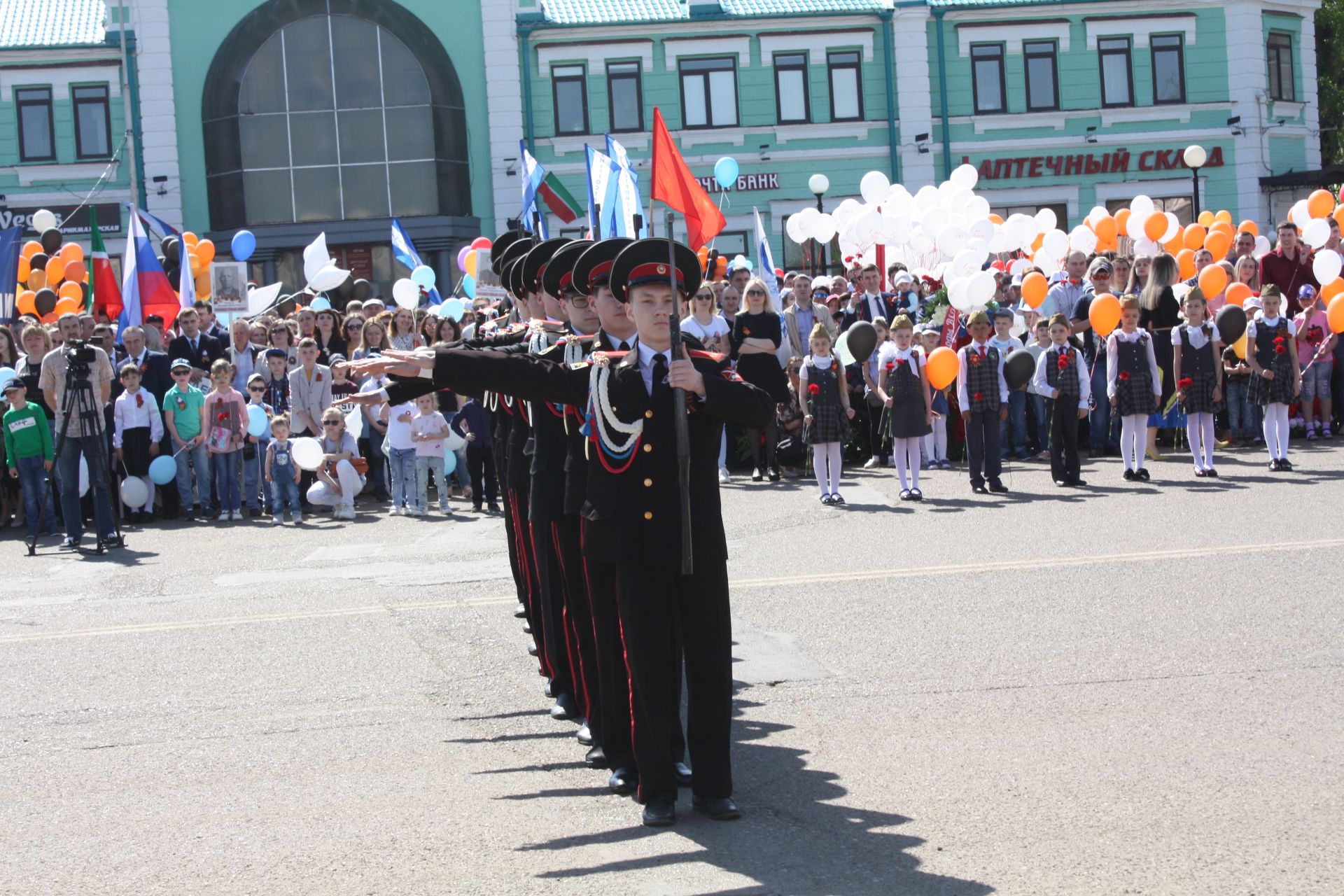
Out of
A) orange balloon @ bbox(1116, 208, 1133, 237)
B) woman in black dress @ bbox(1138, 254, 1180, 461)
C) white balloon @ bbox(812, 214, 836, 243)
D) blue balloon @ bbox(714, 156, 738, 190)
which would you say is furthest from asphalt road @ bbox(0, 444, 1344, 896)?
blue balloon @ bbox(714, 156, 738, 190)

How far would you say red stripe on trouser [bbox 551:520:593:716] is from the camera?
20.5ft

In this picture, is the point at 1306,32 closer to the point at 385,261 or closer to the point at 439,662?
the point at 385,261

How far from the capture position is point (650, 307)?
5.45 m

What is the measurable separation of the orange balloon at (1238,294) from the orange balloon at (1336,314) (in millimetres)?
807

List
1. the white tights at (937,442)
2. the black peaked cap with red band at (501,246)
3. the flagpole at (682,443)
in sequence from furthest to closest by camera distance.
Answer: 1. the white tights at (937,442)
2. the black peaked cap with red band at (501,246)
3. the flagpole at (682,443)

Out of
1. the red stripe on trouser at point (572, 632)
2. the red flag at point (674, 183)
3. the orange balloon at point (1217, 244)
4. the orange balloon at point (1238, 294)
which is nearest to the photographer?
the red flag at point (674, 183)

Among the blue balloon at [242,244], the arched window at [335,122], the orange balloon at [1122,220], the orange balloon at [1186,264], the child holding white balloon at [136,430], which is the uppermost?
the arched window at [335,122]

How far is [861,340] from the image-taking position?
15578 mm

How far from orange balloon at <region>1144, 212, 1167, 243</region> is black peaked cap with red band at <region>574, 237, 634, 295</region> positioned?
16183mm

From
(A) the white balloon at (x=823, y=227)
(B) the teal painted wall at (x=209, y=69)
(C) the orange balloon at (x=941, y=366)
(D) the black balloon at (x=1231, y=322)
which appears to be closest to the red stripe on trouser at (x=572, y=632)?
(C) the orange balloon at (x=941, y=366)

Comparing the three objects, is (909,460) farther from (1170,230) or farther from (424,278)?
(424,278)

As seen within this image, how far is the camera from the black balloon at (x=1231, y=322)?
A: 50.3 ft

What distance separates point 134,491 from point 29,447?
1.10 meters

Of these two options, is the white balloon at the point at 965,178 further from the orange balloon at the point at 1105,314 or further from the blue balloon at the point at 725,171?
the orange balloon at the point at 1105,314
